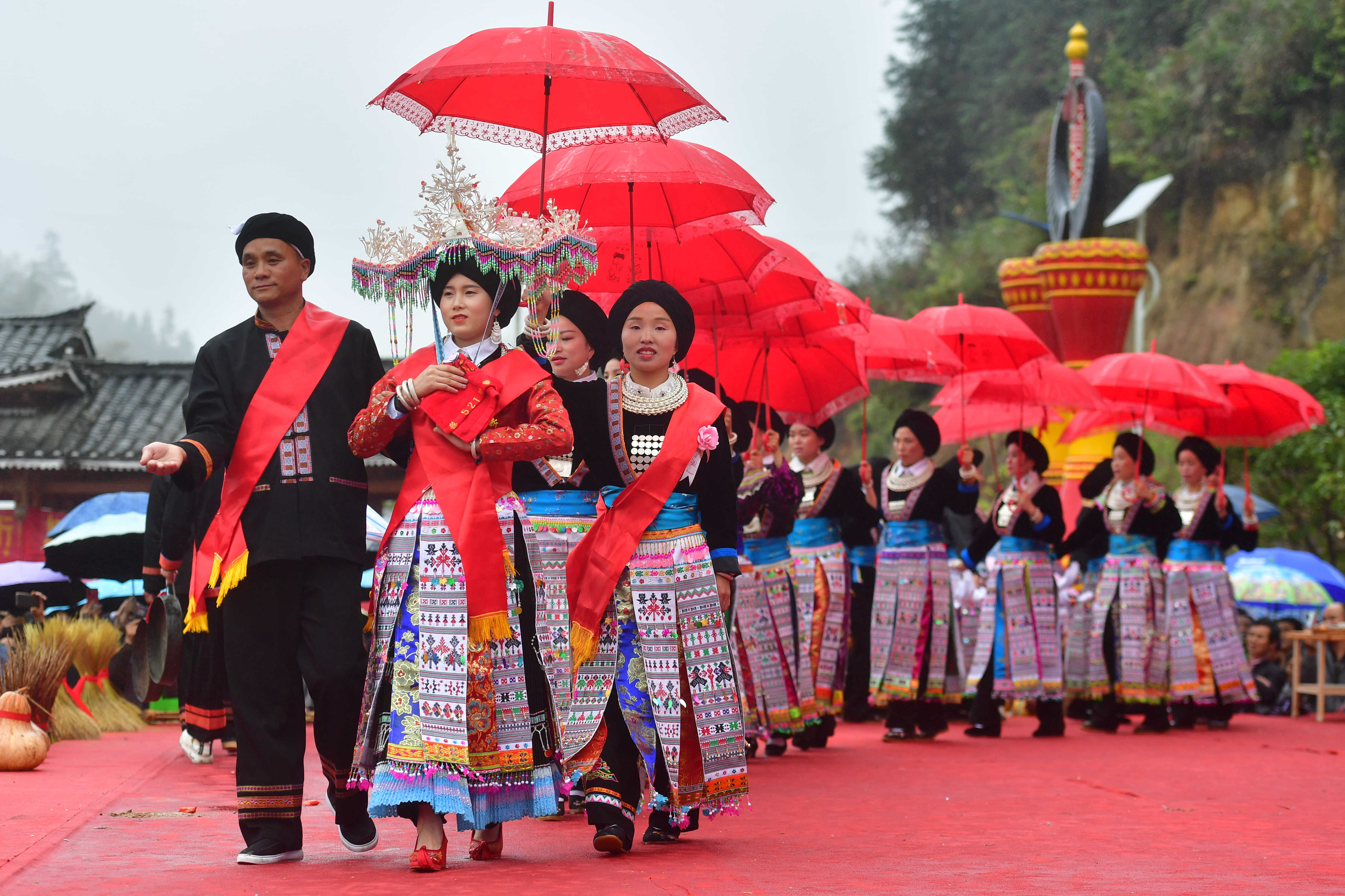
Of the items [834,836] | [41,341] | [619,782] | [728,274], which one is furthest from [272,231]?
[41,341]

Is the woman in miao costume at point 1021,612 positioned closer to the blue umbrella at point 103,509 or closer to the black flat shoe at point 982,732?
the black flat shoe at point 982,732

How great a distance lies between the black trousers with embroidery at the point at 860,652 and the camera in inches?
418

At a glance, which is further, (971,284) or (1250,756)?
(971,284)

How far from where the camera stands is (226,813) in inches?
221

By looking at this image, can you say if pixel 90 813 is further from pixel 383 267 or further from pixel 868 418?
pixel 868 418

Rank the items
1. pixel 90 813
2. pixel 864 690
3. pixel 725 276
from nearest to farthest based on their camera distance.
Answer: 1. pixel 90 813
2. pixel 725 276
3. pixel 864 690

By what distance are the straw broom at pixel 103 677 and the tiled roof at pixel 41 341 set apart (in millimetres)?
9516

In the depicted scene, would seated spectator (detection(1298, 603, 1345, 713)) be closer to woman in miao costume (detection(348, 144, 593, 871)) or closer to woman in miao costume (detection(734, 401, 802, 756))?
woman in miao costume (detection(734, 401, 802, 756))

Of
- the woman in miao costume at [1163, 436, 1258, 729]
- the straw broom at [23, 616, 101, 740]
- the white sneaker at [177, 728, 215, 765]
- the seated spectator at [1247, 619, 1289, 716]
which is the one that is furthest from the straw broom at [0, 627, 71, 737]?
the seated spectator at [1247, 619, 1289, 716]

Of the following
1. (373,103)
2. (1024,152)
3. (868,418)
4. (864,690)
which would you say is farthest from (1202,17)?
(373,103)

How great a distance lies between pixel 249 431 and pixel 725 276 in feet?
11.0

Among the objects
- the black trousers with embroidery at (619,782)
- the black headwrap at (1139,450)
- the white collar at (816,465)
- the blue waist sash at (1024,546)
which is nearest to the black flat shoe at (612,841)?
the black trousers with embroidery at (619,782)

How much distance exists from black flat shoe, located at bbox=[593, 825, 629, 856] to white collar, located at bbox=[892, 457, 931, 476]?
4.90 m

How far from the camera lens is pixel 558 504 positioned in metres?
5.71
